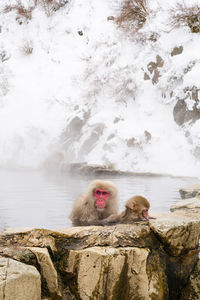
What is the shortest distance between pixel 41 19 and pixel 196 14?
389 inches

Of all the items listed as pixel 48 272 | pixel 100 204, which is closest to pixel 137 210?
pixel 100 204

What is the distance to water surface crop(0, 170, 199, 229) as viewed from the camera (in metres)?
4.34

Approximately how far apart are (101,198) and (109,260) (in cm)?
107

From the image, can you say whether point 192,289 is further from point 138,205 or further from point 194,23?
point 194,23

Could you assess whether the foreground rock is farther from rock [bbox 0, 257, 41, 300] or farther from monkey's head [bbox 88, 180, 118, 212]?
monkey's head [bbox 88, 180, 118, 212]

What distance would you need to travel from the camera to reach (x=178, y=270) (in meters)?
2.47

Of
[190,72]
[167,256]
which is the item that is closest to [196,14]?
[190,72]

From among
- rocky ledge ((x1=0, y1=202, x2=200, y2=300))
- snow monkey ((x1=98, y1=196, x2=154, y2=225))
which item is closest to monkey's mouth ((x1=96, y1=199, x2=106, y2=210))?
snow monkey ((x1=98, y1=196, x2=154, y2=225))

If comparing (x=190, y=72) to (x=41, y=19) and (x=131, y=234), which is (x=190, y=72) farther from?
(x=41, y=19)

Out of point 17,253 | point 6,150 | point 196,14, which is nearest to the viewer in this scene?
point 17,253

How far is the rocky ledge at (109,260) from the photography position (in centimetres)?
205

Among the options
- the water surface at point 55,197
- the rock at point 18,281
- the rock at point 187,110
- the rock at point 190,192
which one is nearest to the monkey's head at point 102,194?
the water surface at point 55,197

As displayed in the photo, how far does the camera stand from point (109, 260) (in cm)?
216

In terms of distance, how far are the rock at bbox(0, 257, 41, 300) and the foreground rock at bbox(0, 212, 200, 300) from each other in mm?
137
